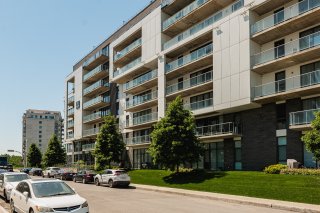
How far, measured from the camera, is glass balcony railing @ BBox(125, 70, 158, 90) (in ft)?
169

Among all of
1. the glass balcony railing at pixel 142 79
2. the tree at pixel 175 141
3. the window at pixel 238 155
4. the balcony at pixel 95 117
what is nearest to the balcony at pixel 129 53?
the glass balcony railing at pixel 142 79

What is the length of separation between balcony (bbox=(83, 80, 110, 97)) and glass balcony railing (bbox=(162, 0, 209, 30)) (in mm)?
22660

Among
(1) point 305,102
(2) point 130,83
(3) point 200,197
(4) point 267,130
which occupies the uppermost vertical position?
(2) point 130,83

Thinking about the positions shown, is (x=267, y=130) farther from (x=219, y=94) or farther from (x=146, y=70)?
(x=146, y=70)

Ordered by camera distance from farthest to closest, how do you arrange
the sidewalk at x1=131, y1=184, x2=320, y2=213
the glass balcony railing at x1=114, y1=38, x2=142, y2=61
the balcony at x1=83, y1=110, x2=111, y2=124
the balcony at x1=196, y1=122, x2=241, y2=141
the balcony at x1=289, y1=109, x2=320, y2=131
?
1. the balcony at x1=83, y1=110, x2=111, y2=124
2. the glass balcony railing at x1=114, y1=38, x2=142, y2=61
3. the balcony at x1=196, y1=122, x2=241, y2=141
4. the balcony at x1=289, y1=109, x2=320, y2=131
5. the sidewalk at x1=131, y1=184, x2=320, y2=213

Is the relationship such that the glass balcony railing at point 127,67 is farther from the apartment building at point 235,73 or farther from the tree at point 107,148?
the tree at point 107,148

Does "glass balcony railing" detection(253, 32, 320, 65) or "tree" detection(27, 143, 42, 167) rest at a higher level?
"glass balcony railing" detection(253, 32, 320, 65)

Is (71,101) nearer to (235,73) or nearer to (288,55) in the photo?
(235,73)

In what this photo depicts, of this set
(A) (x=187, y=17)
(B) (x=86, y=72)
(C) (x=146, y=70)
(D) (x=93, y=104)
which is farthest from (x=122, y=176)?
(B) (x=86, y=72)

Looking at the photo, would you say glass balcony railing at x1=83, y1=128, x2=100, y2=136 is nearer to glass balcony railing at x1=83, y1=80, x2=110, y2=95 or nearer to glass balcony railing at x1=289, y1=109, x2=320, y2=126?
glass balcony railing at x1=83, y1=80, x2=110, y2=95

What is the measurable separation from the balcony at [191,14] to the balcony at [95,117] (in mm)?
23791

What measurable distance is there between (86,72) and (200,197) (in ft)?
195

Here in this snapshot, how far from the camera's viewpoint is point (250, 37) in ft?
115

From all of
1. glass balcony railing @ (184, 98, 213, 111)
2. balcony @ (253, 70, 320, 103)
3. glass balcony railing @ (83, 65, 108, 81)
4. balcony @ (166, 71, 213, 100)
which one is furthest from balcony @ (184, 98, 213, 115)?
glass balcony railing @ (83, 65, 108, 81)
